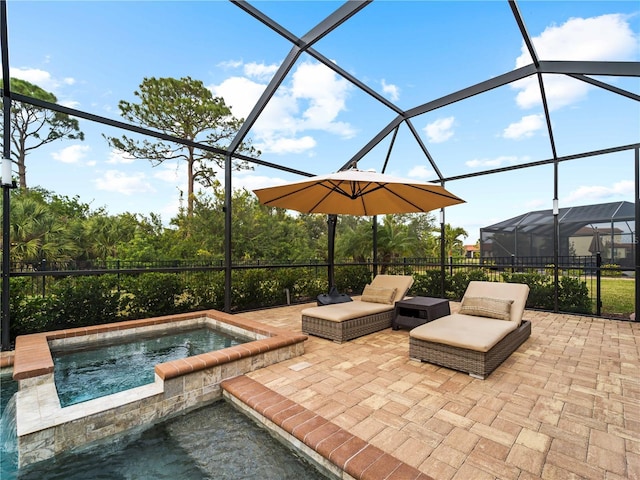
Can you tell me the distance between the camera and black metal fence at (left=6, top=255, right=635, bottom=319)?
178 inches

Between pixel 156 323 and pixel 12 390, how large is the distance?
200 cm

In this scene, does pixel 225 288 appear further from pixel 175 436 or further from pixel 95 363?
pixel 175 436

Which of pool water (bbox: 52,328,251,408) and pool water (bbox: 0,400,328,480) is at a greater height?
pool water (bbox: 52,328,251,408)

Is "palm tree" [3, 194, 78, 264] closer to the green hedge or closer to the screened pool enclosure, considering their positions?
the green hedge

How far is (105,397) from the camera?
100 inches

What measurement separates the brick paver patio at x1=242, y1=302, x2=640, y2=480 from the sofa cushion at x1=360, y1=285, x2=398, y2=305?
3.65 feet

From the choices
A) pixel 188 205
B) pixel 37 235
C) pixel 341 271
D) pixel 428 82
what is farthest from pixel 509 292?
pixel 188 205

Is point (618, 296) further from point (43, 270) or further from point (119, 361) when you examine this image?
point (43, 270)

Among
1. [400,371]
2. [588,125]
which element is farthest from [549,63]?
[400,371]

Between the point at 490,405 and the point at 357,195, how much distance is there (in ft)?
11.7

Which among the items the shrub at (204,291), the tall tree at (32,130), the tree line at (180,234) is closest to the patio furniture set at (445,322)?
the shrub at (204,291)

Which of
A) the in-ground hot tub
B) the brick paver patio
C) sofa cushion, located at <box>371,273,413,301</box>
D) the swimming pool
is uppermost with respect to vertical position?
sofa cushion, located at <box>371,273,413,301</box>

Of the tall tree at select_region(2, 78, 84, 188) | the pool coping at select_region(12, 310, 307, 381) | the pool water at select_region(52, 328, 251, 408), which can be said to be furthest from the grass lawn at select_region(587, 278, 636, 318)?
the tall tree at select_region(2, 78, 84, 188)

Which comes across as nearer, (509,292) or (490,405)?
(490,405)
